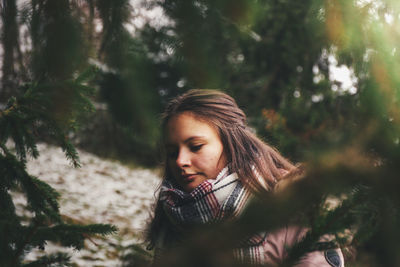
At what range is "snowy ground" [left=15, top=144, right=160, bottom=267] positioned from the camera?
2832mm

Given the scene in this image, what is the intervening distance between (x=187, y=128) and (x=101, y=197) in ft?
11.8

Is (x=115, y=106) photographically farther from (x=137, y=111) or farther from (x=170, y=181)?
(x=170, y=181)

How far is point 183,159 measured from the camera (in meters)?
1.22

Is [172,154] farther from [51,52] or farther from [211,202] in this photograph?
[51,52]

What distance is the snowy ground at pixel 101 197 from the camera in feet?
9.29

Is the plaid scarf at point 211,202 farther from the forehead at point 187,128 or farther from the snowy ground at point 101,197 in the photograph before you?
the snowy ground at point 101,197

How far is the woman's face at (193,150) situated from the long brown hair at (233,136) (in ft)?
0.13

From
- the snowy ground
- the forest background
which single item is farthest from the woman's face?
the snowy ground

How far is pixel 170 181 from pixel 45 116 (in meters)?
0.58

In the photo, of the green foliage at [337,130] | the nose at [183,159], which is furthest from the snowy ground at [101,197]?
the green foliage at [337,130]

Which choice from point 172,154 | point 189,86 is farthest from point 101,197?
point 189,86

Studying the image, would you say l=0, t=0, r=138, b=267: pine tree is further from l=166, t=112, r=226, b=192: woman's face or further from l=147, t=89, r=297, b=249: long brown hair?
l=147, t=89, r=297, b=249: long brown hair

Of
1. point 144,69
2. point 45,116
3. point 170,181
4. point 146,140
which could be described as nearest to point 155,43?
point 144,69

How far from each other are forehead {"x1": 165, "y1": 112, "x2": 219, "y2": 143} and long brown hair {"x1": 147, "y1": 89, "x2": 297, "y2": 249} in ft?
0.06
